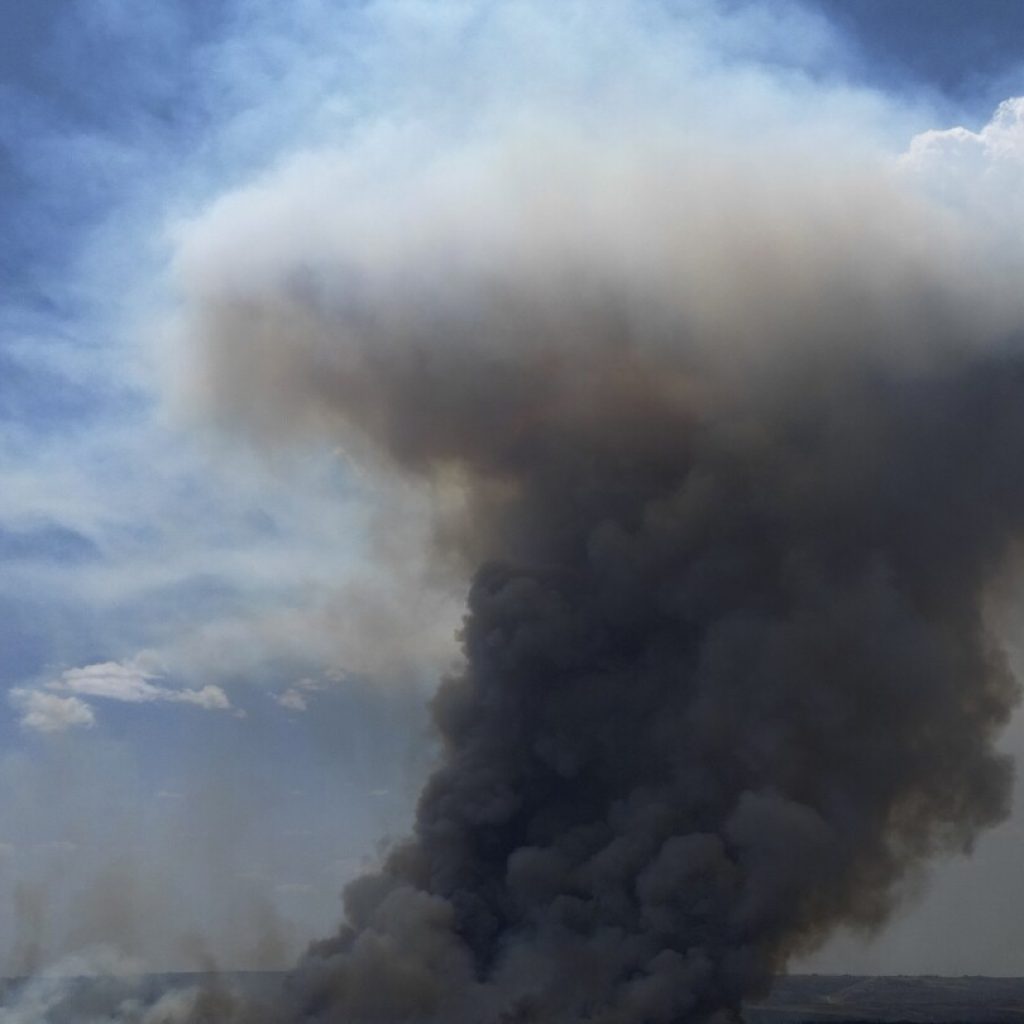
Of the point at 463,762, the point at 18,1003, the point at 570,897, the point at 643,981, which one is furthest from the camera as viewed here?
the point at 18,1003

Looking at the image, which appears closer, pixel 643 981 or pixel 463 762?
pixel 643 981

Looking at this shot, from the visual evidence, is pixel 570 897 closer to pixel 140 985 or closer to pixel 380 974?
pixel 380 974

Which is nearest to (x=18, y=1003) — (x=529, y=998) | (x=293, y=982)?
(x=293, y=982)

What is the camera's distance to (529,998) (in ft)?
262

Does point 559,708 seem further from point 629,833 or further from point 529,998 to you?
point 529,998

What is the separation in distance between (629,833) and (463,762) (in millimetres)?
14392

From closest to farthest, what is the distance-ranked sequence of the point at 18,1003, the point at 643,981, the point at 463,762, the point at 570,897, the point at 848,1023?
the point at 643,981 < the point at 570,897 < the point at 463,762 < the point at 18,1003 < the point at 848,1023

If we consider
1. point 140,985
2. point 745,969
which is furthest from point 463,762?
point 140,985

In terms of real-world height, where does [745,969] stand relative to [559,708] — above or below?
below

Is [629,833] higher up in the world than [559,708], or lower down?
lower down

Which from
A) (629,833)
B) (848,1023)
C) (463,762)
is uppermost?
(463,762)

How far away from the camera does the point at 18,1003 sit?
10462 centimetres

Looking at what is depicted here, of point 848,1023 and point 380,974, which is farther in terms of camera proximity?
point 848,1023

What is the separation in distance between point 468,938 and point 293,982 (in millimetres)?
12717
